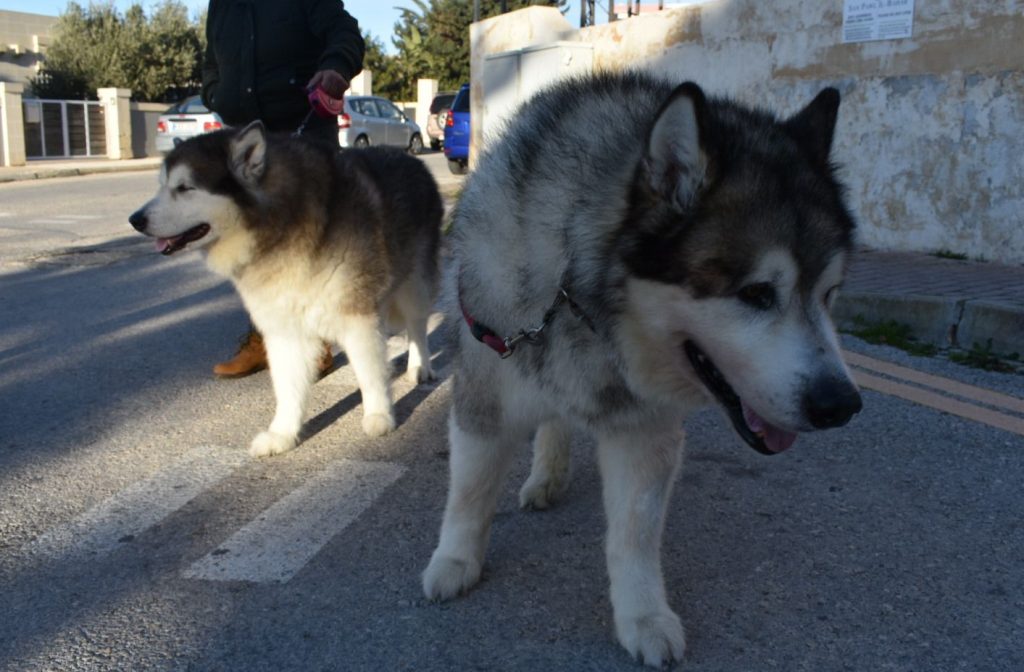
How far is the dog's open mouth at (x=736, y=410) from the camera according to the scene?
2.24 m

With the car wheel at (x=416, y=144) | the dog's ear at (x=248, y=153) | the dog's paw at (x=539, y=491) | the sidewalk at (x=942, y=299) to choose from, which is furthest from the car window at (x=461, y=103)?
the dog's paw at (x=539, y=491)

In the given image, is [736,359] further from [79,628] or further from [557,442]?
[79,628]

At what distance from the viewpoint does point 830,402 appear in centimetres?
205

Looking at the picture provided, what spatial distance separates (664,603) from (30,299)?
645 cm

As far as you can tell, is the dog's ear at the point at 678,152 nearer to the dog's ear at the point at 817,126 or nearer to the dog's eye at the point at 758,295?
the dog's eye at the point at 758,295

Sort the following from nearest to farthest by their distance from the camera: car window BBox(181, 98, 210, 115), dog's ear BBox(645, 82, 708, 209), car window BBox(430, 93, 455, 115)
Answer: dog's ear BBox(645, 82, 708, 209), car window BBox(181, 98, 210, 115), car window BBox(430, 93, 455, 115)

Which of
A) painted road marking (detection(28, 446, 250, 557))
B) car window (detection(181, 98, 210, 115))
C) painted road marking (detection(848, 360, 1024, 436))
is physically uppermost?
car window (detection(181, 98, 210, 115))

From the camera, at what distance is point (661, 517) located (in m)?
2.59

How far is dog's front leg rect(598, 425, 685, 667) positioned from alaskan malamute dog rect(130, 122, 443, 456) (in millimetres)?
1956

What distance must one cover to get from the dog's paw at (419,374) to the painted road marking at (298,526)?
129 cm

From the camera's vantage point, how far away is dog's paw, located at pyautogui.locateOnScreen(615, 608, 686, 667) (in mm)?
2422

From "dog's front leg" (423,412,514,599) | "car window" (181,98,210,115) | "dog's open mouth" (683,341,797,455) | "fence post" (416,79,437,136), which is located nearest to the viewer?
"dog's open mouth" (683,341,797,455)

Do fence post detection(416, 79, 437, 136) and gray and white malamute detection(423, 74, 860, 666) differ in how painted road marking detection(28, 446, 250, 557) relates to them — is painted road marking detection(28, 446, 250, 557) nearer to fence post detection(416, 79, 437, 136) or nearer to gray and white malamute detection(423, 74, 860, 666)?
gray and white malamute detection(423, 74, 860, 666)

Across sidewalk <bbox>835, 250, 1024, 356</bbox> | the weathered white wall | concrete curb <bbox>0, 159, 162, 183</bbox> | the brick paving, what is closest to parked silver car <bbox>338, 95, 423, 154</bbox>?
concrete curb <bbox>0, 159, 162, 183</bbox>
